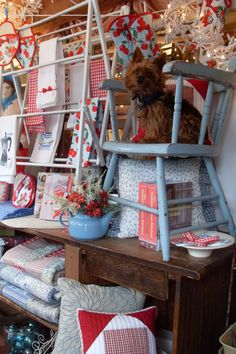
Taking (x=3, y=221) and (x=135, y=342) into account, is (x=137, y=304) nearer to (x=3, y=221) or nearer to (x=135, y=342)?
(x=135, y=342)

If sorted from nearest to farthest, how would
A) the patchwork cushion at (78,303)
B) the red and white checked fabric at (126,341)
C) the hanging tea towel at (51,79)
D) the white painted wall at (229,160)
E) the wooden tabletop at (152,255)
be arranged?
the wooden tabletop at (152,255)
the red and white checked fabric at (126,341)
the patchwork cushion at (78,303)
the white painted wall at (229,160)
the hanging tea towel at (51,79)

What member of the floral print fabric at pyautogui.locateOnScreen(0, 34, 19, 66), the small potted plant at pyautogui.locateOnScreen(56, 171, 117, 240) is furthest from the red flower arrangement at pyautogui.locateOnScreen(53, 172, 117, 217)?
the floral print fabric at pyautogui.locateOnScreen(0, 34, 19, 66)

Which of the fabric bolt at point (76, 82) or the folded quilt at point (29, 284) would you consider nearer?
the folded quilt at point (29, 284)

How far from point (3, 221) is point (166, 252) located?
2.99 ft

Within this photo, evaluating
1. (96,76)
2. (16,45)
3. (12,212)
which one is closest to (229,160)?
(96,76)

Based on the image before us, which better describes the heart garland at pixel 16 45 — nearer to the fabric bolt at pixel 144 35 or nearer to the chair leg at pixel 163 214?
the fabric bolt at pixel 144 35

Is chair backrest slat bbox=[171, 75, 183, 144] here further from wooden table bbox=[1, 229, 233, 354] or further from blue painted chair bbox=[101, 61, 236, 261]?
wooden table bbox=[1, 229, 233, 354]

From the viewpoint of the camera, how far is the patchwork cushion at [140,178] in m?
1.26

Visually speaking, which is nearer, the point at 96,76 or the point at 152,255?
the point at 152,255

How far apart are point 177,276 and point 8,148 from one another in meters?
1.12

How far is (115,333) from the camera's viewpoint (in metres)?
1.17

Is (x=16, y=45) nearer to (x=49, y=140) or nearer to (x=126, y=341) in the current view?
(x=49, y=140)

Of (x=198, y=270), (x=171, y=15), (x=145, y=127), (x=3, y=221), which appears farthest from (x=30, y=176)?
(x=198, y=270)

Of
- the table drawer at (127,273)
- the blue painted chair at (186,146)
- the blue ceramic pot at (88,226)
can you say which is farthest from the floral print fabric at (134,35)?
the table drawer at (127,273)
